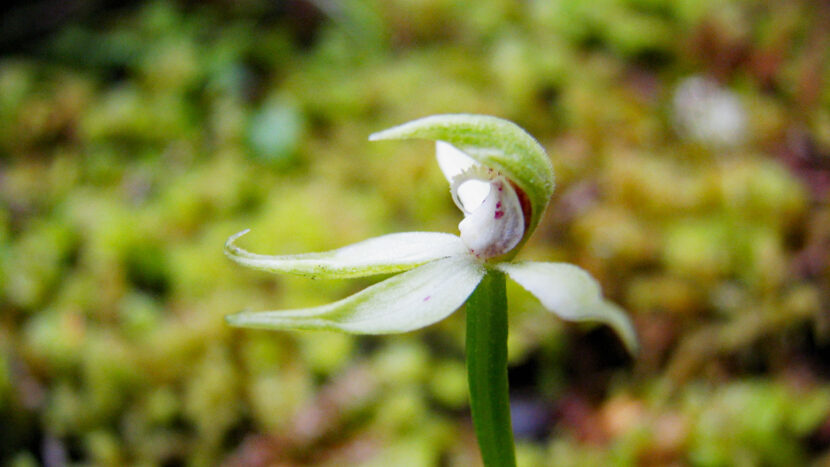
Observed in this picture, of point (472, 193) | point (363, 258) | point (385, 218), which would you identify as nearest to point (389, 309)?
point (363, 258)

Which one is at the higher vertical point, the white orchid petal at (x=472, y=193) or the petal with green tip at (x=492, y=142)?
the petal with green tip at (x=492, y=142)

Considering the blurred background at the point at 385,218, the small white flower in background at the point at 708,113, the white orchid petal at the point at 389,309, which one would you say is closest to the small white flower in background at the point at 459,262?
the white orchid petal at the point at 389,309

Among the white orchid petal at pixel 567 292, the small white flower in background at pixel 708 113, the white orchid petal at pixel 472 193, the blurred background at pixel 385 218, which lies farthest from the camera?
the small white flower in background at pixel 708 113

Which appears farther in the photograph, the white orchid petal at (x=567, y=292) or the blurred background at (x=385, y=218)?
the blurred background at (x=385, y=218)

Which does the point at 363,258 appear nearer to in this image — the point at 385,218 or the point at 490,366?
the point at 490,366

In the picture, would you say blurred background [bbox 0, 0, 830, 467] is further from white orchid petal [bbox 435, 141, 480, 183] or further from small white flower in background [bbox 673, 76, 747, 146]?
white orchid petal [bbox 435, 141, 480, 183]

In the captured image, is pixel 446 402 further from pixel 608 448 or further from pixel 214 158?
pixel 214 158

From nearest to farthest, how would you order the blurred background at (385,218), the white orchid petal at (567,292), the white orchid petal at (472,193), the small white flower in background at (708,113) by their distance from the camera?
the white orchid petal at (567,292) < the white orchid petal at (472,193) < the blurred background at (385,218) < the small white flower in background at (708,113)

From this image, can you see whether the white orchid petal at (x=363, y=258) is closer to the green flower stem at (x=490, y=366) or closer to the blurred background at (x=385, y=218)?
the green flower stem at (x=490, y=366)
